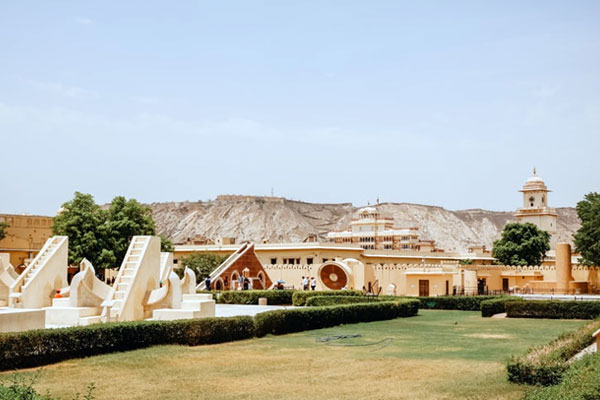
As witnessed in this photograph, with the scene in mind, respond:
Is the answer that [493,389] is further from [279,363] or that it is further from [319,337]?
[319,337]

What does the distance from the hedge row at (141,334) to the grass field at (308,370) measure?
1.19 feet

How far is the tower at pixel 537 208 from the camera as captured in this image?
85500mm

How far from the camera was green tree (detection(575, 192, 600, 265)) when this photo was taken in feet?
150

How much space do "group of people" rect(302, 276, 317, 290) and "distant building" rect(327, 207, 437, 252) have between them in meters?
36.2

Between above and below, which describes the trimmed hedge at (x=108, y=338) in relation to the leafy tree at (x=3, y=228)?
below

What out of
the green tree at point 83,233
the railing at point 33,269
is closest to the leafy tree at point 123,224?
the green tree at point 83,233

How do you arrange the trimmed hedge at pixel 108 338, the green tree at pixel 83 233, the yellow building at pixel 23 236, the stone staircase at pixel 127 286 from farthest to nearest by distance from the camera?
the yellow building at pixel 23 236 → the green tree at pixel 83 233 → the stone staircase at pixel 127 286 → the trimmed hedge at pixel 108 338

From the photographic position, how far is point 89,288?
21.8 metres

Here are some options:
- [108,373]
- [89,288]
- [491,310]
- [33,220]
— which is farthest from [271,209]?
[108,373]

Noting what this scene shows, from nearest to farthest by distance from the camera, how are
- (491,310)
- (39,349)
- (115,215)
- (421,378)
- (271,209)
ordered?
(421,378)
(39,349)
(491,310)
(115,215)
(271,209)

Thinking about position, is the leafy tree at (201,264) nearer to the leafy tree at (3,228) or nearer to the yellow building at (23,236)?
the leafy tree at (3,228)

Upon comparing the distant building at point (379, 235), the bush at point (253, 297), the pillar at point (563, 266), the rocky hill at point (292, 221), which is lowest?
the bush at point (253, 297)

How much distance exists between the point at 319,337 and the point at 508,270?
38.7 metres

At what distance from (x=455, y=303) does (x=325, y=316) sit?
46.1ft
